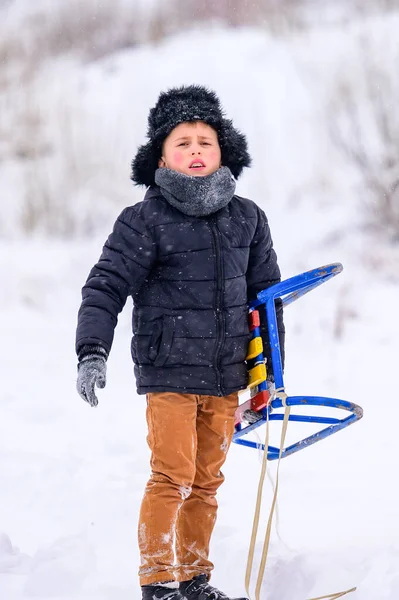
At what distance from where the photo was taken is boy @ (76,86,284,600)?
6.82 ft

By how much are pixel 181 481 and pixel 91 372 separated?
1.41 ft

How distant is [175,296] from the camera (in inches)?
85.6

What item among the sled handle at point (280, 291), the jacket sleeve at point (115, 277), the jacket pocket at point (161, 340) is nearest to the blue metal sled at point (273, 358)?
the sled handle at point (280, 291)

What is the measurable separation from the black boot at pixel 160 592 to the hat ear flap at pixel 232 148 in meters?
1.33

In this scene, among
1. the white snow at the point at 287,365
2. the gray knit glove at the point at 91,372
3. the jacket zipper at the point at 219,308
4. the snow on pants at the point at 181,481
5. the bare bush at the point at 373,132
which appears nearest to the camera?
the gray knit glove at the point at 91,372

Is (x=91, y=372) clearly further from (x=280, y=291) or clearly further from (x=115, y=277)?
(x=280, y=291)

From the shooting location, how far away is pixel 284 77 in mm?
9703

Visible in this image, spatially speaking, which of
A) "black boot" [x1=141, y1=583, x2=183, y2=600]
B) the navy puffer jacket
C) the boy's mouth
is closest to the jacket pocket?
the navy puffer jacket

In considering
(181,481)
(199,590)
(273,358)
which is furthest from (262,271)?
(199,590)

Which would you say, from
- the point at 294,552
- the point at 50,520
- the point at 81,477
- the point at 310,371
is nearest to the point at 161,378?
the point at 294,552

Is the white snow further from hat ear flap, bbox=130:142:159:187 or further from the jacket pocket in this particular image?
hat ear flap, bbox=130:142:159:187

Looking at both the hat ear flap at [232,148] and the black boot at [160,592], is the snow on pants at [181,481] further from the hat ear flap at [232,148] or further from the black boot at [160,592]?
the hat ear flap at [232,148]

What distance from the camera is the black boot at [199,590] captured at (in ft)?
6.79

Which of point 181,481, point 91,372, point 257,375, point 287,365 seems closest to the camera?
point 91,372
